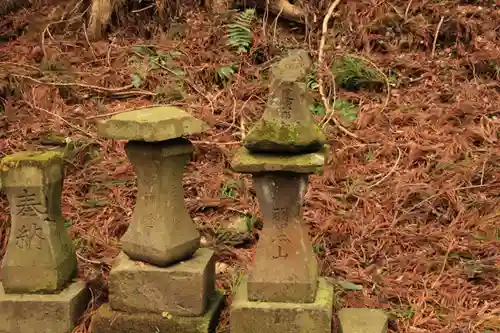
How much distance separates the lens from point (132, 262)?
12.3 feet

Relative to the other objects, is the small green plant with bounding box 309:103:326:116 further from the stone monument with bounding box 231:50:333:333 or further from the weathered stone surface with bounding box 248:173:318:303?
the weathered stone surface with bounding box 248:173:318:303

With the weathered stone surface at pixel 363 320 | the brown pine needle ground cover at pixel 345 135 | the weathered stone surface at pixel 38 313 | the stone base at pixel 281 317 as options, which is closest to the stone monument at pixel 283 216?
the stone base at pixel 281 317

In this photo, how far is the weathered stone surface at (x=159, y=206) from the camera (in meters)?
3.58

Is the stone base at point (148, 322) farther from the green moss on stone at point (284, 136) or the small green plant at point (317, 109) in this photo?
the small green plant at point (317, 109)

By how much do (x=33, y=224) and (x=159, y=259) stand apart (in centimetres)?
78

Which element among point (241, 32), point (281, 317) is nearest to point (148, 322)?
point (281, 317)

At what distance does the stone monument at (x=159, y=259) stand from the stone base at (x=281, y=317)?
257 mm

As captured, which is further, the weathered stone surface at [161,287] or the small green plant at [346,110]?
the small green plant at [346,110]

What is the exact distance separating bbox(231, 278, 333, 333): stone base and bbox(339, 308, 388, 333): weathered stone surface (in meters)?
0.19

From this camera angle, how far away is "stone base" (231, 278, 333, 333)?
3430 millimetres

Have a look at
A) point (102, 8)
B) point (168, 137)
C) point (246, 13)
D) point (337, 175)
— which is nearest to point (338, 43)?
point (246, 13)

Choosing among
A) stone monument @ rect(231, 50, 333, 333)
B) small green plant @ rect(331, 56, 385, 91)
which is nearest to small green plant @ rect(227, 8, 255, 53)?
small green plant @ rect(331, 56, 385, 91)

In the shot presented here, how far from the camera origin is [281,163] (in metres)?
3.26

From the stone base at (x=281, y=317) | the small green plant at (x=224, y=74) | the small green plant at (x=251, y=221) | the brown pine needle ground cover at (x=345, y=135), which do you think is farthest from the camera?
the small green plant at (x=224, y=74)
